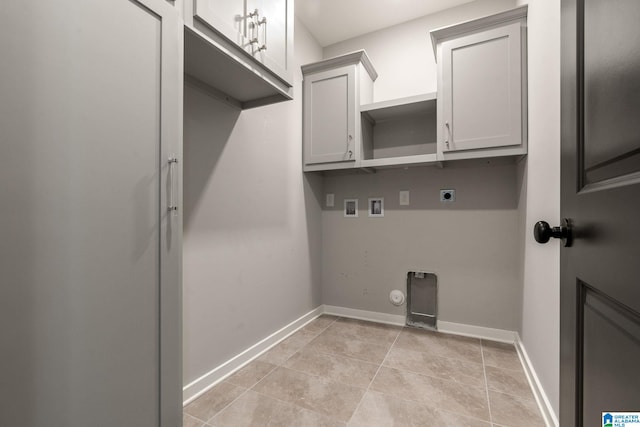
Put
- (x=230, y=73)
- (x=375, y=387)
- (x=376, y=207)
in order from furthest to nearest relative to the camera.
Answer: (x=376, y=207) → (x=375, y=387) → (x=230, y=73)

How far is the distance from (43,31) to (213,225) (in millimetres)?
1149

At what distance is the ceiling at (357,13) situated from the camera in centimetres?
238

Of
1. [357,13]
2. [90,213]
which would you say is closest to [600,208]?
[90,213]

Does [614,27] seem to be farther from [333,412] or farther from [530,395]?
[530,395]

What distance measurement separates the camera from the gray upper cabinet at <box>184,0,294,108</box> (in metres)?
1.14

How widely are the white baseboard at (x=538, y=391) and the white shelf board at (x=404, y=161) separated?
1.45 m

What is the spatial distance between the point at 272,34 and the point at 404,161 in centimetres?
133

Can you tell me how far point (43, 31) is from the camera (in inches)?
25.4

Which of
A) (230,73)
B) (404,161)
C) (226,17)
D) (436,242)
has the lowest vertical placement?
(436,242)

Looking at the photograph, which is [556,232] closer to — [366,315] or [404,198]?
[404,198]

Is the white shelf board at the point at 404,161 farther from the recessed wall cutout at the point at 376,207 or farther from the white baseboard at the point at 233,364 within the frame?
the white baseboard at the point at 233,364

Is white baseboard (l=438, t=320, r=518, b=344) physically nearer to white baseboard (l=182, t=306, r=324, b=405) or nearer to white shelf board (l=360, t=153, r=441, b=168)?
white baseboard (l=182, t=306, r=324, b=405)

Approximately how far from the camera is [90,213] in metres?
0.72

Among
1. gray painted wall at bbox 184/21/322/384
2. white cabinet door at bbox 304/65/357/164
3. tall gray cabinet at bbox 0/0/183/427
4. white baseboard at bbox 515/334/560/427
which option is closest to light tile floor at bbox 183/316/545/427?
white baseboard at bbox 515/334/560/427
